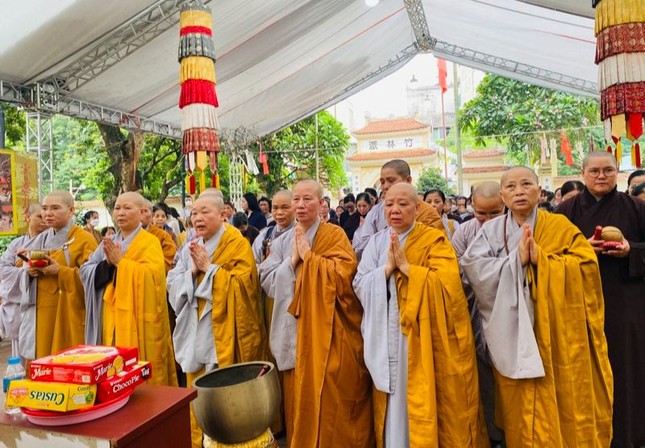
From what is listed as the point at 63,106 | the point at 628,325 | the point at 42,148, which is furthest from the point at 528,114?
the point at 628,325

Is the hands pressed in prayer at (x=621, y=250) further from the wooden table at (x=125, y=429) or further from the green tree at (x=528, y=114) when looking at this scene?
the green tree at (x=528, y=114)

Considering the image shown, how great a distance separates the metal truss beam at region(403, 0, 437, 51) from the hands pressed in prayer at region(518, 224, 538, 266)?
325 inches

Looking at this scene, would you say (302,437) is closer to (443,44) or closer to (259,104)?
(259,104)

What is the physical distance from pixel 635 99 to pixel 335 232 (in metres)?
3.68

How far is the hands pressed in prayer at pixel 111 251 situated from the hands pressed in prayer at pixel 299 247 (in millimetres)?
1177

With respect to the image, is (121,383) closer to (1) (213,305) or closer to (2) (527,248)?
(1) (213,305)

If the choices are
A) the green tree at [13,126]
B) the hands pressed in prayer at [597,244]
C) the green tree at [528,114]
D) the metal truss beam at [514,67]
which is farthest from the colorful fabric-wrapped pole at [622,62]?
the green tree at [528,114]

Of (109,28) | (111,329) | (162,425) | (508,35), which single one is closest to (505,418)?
(162,425)

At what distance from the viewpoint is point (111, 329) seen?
3.03 meters

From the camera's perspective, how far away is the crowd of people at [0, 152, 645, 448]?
2.29 m

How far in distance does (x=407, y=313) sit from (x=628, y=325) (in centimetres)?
137

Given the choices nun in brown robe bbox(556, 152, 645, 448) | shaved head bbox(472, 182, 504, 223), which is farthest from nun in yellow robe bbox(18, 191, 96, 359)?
nun in brown robe bbox(556, 152, 645, 448)

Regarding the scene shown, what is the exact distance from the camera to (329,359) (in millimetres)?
2525

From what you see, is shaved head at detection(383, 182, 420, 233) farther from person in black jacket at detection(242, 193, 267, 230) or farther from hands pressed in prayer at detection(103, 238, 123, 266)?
person in black jacket at detection(242, 193, 267, 230)
